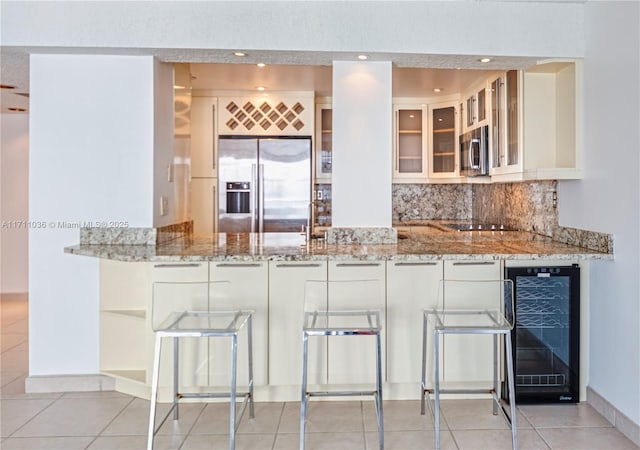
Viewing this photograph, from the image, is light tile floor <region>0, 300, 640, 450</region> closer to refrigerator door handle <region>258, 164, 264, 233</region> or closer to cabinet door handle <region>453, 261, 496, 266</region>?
cabinet door handle <region>453, 261, 496, 266</region>

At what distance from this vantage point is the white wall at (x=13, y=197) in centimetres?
576

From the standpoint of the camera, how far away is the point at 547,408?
9.55 feet

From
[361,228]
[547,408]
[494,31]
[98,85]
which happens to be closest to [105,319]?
[98,85]

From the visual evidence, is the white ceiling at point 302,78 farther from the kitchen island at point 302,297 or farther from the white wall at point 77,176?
the kitchen island at point 302,297

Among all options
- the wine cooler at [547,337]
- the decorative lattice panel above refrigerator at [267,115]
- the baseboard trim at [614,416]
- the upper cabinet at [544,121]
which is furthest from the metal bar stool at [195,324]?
the decorative lattice panel above refrigerator at [267,115]

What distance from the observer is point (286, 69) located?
4145mm

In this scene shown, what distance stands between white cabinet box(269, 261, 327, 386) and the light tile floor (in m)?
0.21

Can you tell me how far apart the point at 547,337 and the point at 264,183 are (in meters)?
3.07

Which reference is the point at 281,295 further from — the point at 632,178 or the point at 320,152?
the point at 320,152

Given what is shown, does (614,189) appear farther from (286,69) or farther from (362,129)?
(286,69)

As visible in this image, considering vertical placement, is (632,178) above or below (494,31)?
below

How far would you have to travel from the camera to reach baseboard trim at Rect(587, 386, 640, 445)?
2484 millimetres

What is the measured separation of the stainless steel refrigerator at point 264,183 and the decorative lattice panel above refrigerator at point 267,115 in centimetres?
10

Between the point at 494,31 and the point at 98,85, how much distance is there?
253cm
